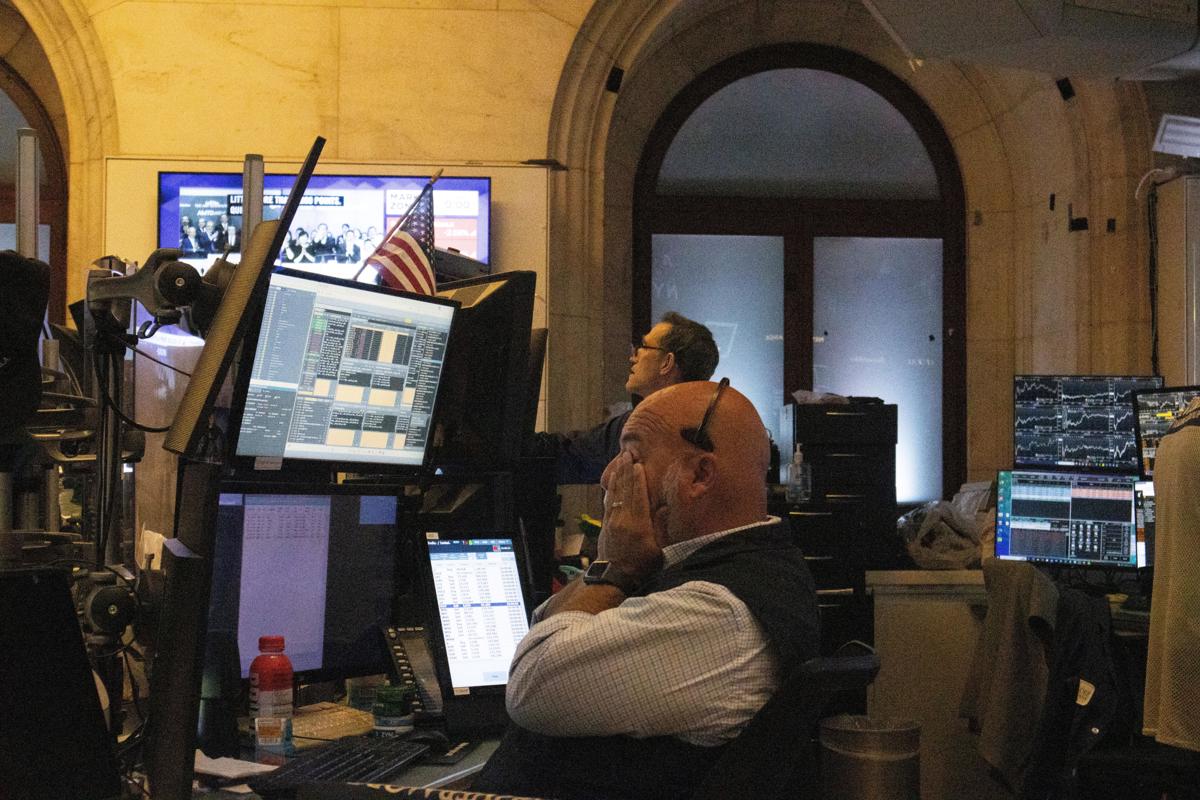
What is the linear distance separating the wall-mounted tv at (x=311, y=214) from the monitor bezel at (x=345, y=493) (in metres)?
2.93

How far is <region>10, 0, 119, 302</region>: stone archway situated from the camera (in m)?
5.25

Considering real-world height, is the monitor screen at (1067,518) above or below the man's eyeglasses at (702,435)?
below

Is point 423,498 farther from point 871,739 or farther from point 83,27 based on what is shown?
point 83,27

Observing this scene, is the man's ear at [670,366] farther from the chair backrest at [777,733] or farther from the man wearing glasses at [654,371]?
the chair backrest at [777,733]

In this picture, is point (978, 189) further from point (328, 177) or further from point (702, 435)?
point (702, 435)

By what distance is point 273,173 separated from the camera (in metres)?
5.23

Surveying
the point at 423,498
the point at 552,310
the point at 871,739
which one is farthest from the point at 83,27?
the point at 871,739

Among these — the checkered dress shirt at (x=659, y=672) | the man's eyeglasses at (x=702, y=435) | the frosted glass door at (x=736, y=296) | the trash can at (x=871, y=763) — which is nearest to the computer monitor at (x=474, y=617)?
the checkered dress shirt at (x=659, y=672)

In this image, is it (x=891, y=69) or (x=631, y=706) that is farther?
(x=891, y=69)

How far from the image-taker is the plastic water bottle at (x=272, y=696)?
1.90 metres

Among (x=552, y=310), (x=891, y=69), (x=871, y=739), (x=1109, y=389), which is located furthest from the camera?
(x=891, y=69)

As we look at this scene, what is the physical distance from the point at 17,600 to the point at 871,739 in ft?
9.91

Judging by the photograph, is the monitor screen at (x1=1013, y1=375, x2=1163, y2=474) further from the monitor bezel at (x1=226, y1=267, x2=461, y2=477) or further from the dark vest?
the dark vest

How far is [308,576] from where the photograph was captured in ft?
6.97
